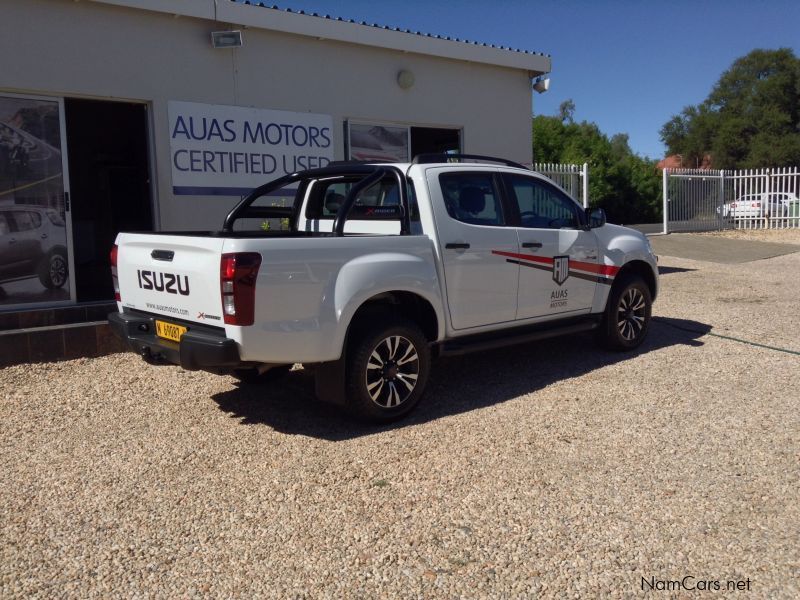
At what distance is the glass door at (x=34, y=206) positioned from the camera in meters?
7.84

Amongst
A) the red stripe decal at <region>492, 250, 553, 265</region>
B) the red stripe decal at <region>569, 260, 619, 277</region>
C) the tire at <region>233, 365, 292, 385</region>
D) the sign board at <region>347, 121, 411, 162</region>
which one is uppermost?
the sign board at <region>347, 121, 411, 162</region>

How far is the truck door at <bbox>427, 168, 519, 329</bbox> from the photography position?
5668 millimetres

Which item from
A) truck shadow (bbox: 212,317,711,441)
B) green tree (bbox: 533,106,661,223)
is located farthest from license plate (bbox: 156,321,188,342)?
green tree (bbox: 533,106,661,223)

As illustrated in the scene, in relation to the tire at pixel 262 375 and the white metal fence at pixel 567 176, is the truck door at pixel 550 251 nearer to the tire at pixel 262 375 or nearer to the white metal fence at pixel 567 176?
the tire at pixel 262 375

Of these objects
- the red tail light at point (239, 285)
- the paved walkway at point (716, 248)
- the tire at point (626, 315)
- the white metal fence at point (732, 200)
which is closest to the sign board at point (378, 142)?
the tire at point (626, 315)

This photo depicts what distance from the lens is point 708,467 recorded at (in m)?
4.39

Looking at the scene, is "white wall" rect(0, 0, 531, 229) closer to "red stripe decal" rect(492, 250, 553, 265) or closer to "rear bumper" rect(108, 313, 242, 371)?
"rear bumper" rect(108, 313, 242, 371)

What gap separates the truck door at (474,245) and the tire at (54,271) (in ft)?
15.6

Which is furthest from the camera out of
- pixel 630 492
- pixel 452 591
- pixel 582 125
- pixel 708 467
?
pixel 582 125

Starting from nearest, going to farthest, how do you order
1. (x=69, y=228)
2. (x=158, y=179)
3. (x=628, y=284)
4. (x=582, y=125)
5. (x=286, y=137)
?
(x=628, y=284) < (x=69, y=228) < (x=158, y=179) < (x=286, y=137) < (x=582, y=125)

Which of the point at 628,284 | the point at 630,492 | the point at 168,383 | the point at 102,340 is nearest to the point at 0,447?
the point at 168,383

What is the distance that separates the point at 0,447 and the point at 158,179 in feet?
14.6

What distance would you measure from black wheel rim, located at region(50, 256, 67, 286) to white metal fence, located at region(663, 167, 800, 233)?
17867 mm

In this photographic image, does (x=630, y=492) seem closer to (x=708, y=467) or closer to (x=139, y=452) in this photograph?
(x=708, y=467)
